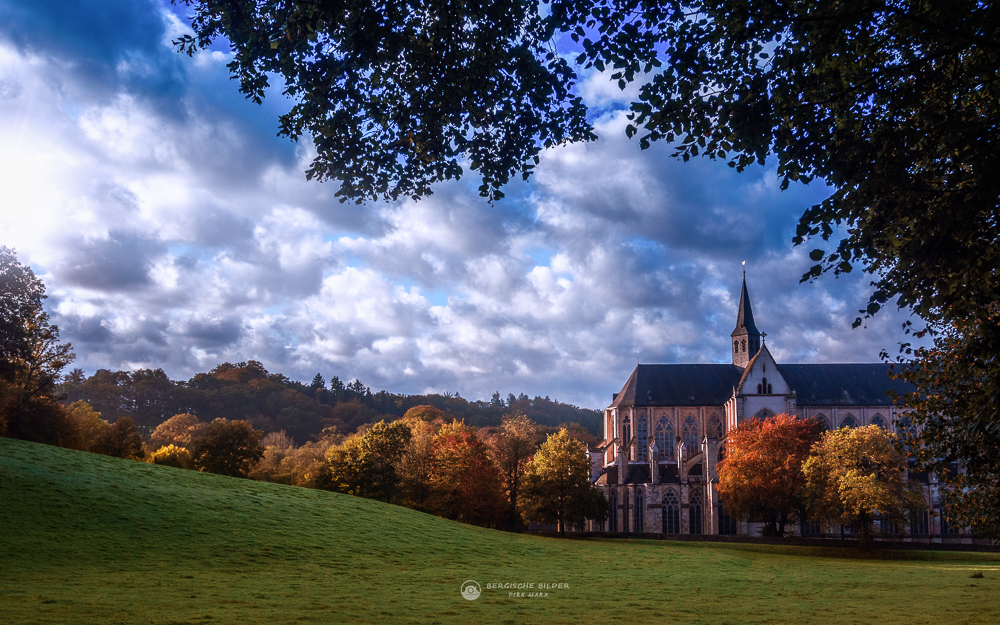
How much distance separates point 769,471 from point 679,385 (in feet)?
84.0

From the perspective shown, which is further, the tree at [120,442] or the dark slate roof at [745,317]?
the dark slate roof at [745,317]

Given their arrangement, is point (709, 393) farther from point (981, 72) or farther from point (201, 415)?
point (201, 415)

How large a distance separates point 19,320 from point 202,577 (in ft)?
99.1

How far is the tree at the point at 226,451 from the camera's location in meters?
52.4

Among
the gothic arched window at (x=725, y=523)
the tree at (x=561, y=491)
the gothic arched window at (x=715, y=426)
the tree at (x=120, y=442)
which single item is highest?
the gothic arched window at (x=715, y=426)

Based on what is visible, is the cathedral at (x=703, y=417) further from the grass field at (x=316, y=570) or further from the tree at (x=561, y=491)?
the grass field at (x=316, y=570)

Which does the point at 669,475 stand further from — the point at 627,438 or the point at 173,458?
the point at 173,458

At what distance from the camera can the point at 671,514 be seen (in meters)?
63.0

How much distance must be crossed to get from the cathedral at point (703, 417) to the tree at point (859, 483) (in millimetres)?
13343

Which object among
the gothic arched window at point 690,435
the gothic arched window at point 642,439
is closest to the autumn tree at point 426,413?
the gothic arched window at point 642,439

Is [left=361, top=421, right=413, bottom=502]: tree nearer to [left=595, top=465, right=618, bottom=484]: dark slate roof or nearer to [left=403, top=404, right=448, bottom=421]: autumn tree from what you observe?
[left=595, top=465, right=618, bottom=484]: dark slate roof

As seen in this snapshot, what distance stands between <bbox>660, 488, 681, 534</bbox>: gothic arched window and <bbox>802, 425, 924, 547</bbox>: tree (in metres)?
19.4

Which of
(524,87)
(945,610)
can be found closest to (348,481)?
(945,610)

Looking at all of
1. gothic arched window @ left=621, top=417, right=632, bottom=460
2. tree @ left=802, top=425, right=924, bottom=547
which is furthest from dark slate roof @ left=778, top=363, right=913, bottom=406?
tree @ left=802, top=425, right=924, bottom=547
